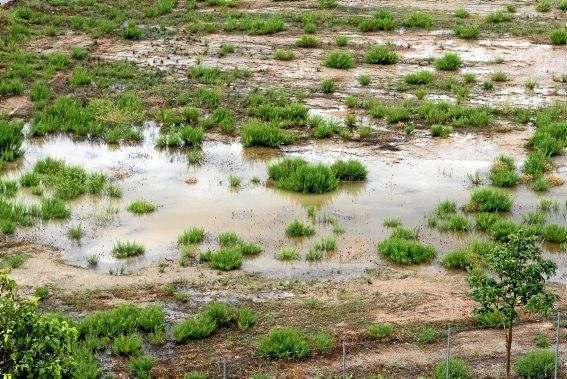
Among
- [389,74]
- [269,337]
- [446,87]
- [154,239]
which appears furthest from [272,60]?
[269,337]

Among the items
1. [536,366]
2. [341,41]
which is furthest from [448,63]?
[536,366]

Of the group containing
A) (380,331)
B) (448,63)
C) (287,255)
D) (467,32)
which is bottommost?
(380,331)

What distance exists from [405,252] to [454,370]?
163 inches

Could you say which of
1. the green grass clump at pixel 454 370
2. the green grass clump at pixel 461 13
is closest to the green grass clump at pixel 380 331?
the green grass clump at pixel 454 370

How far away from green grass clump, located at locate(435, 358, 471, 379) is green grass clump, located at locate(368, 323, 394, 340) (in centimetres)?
126

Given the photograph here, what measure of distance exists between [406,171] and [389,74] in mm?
6567

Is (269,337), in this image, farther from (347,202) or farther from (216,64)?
(216,64)

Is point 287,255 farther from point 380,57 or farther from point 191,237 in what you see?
point 380,57

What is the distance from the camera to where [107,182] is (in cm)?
1939

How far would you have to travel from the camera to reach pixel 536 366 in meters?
12.1

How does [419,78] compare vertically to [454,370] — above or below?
above

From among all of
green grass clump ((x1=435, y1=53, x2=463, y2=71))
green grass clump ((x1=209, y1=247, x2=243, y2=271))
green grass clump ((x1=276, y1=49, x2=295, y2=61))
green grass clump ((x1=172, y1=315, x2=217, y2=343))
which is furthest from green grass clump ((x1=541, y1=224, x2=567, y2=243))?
green grass clump ((x1=276, y1=49, x2=295, y2=61))

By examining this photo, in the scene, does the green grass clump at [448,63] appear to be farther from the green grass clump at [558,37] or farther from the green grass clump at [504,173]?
the green grass clump at [504,173]

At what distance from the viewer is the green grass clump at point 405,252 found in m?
16.0
